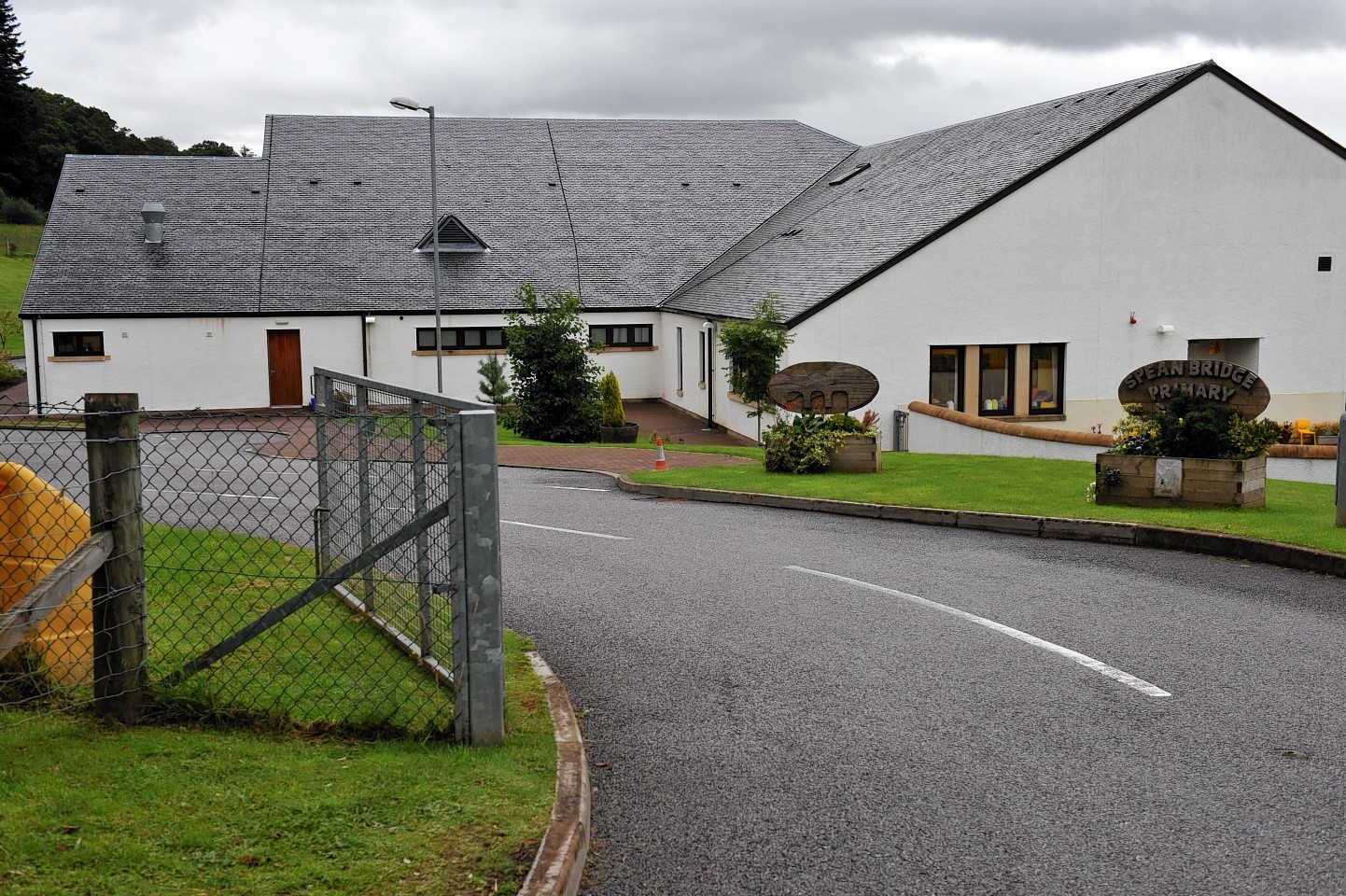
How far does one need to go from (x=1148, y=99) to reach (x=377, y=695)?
2706cm

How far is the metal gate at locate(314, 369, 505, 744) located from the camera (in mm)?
5723

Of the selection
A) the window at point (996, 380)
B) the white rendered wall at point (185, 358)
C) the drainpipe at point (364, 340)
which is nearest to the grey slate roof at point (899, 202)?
the window at point (996, 380)

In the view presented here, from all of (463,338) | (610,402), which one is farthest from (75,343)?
(610,402)

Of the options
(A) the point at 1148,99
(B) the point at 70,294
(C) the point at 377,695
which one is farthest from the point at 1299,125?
(B) the point at 70,294

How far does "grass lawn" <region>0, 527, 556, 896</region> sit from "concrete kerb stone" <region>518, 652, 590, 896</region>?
2.4 inches

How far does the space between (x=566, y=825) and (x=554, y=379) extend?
2569 centimetres

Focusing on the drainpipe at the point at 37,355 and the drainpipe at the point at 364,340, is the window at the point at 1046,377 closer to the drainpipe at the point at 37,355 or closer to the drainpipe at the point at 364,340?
the drainpipe at the point at 364,340

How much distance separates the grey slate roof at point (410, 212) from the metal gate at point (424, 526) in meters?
29.3

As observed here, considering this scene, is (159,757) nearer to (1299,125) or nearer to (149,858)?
(149,858)

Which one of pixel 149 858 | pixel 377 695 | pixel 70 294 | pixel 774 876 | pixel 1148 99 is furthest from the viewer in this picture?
pixel 70 294

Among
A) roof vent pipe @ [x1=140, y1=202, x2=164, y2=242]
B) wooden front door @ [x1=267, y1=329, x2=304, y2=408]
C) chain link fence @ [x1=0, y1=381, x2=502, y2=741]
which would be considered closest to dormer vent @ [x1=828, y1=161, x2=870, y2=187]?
wooden front door @ [x1=267, y1=329, x2=304, y2=408]

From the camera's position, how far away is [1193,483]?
1430cm

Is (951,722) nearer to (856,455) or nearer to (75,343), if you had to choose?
(856,455)

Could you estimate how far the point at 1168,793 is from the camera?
5.76m
